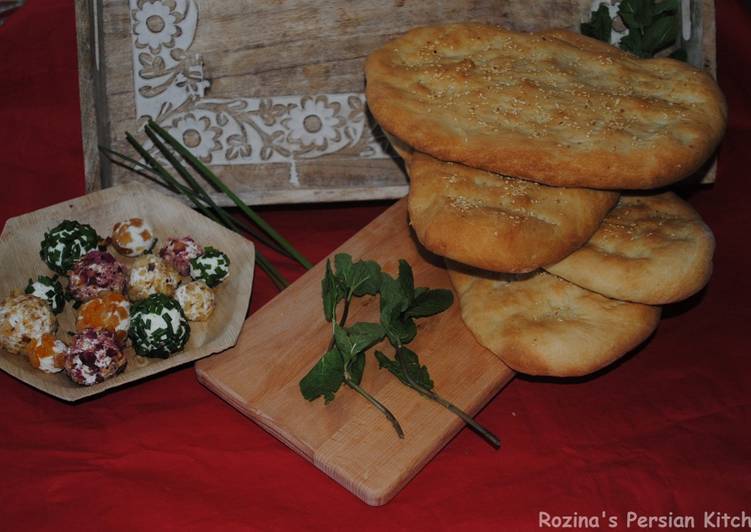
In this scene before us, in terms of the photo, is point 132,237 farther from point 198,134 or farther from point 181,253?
point 198,134

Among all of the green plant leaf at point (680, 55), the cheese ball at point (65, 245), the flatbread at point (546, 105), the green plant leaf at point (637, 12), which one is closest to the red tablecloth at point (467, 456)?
the cheese ball at point (65, 245)

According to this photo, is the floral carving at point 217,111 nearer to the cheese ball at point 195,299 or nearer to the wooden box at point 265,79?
the wooden box at point 265,79

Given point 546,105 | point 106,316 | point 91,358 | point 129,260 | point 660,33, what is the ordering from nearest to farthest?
point 91,358 → point 106,316 → point 546,105 → point 129,260 → point 660,33

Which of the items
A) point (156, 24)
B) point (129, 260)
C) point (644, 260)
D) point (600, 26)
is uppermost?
point (600, 26)

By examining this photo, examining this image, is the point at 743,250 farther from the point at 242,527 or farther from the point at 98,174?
the point at 98,174

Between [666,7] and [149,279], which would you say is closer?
[149,279]

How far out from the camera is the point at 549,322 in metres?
1.79

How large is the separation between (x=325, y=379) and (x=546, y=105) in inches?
30.1

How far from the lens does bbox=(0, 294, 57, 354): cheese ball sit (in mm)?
1729

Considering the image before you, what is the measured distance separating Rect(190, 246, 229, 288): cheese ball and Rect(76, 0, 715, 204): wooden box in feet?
1.35

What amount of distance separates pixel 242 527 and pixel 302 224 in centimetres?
100

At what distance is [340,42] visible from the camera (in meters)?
2.29

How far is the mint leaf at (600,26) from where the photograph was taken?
2.25 m

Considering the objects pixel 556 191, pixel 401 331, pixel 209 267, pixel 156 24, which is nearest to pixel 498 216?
pixel 556 191
